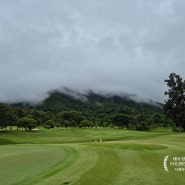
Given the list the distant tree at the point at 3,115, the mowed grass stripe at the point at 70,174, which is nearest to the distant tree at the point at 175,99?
the distant tree at the point at 3,115

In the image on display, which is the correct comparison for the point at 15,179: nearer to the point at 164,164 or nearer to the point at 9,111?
the point at 164,164

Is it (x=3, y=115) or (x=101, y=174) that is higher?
(x=3, y=115)

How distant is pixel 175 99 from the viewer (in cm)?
9662

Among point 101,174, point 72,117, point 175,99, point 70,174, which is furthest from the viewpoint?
point 72,117

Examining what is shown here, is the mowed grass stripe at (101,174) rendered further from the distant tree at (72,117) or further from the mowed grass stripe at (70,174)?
the distant tree at (72,117)

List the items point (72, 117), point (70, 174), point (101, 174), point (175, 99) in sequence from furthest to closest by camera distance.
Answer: point (72, 117) < point (175, 99) < point (70, 174) < point (101, 174)

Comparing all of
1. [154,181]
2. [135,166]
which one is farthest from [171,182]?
[135,166]

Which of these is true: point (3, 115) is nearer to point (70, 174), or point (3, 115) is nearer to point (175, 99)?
point (175, 99)

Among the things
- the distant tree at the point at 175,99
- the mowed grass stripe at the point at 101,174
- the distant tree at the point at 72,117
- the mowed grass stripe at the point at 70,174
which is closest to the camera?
the mowed grass stripe at the point at 101,174

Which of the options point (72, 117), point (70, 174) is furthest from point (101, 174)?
point (72, 117)

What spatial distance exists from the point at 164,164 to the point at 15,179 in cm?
926

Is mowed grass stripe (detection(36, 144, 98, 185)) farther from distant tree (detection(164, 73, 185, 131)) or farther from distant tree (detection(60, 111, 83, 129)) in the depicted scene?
distant tree (detection(60, 111, 83, 129))

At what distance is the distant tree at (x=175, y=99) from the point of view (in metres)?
95.2

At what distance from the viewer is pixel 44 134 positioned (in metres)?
105
